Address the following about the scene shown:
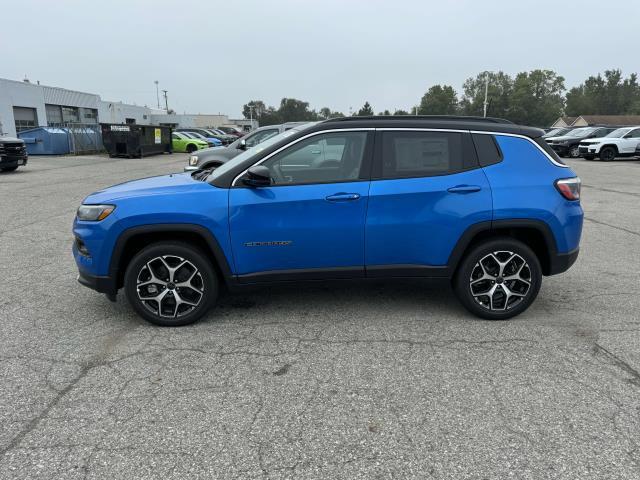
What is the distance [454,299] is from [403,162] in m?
1.59

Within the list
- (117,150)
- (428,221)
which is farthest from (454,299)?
(117,150)

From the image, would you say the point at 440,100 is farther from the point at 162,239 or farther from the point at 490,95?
the point at 162,239

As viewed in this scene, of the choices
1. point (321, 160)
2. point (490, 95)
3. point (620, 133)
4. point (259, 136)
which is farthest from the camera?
point (490, 95)

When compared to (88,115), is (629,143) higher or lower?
lower

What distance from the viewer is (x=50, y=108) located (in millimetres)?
40719

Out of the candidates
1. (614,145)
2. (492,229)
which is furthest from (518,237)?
(614,145)

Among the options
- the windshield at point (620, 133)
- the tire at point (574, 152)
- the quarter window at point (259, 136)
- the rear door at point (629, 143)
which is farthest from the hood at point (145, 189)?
the tire at point (574, 152)

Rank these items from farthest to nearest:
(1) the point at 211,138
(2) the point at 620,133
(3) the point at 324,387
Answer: (1) the point at 211,138, (2) the point at 620,133, (3) the point at 324,387

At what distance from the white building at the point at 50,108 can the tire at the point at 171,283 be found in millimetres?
30323

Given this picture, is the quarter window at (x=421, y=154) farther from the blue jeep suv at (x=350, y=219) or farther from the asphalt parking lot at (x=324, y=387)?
the asphalt parking lot at (x=324, y=387)

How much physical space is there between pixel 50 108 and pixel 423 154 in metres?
45.4

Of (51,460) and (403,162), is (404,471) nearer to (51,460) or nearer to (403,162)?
(51,460)

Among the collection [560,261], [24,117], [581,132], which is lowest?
[560,261]

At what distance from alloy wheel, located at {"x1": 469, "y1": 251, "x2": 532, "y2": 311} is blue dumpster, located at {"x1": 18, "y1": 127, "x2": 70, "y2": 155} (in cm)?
2807
